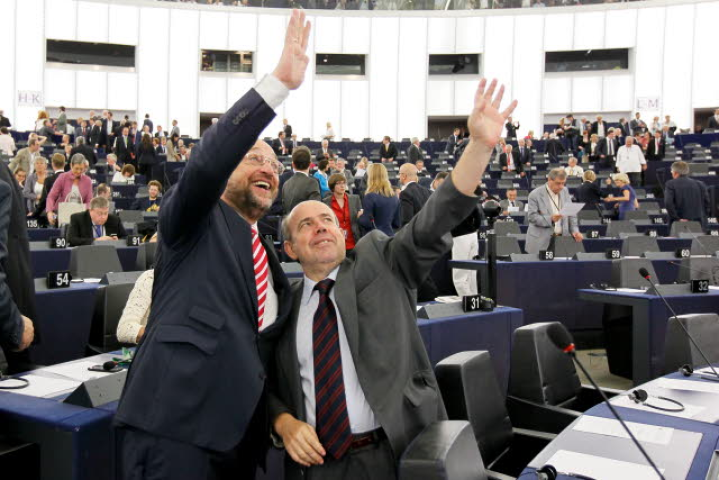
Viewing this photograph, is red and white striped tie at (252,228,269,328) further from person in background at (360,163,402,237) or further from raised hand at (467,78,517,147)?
person in background at (360,163,402,237)

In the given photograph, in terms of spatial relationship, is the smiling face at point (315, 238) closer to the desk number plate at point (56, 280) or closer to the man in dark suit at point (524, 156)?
the desk number plate at point (56, 280)

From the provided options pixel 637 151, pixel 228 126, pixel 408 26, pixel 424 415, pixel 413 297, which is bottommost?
pixel 424 415

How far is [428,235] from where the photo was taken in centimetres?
157

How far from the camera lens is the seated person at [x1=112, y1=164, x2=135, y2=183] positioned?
9.94m

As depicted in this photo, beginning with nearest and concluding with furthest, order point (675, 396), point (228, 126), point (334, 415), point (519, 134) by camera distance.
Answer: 1. point (228, 126)
2. point (334, 415)
3. point (675, 396)
4. point (519, 134)

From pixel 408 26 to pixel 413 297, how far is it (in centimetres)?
2082

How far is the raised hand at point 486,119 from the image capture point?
152 centimetres

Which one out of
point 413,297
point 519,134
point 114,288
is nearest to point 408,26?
point 519,134

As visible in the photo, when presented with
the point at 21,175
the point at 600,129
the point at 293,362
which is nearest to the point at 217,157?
the point at 293,362

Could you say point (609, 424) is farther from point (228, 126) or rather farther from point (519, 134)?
point (519, 134)

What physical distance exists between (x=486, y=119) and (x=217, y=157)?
65 centimetres

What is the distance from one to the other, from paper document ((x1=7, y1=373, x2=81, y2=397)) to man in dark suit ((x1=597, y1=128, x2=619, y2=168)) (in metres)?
13.8

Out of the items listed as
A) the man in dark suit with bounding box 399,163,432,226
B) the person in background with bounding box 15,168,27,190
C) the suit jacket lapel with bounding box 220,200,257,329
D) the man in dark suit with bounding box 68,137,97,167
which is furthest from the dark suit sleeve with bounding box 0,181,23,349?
the man in dark suit with bounding box 68,137,97,167

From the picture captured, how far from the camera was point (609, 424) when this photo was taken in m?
1.92
